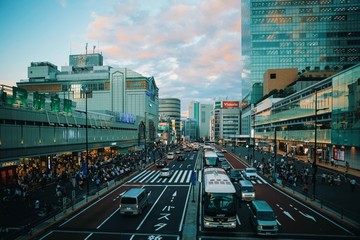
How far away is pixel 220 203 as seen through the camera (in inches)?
657

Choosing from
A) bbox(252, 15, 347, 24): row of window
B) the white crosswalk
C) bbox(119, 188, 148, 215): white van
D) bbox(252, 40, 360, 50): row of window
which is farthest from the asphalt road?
bbox(252, 15, 347, 24): row of window

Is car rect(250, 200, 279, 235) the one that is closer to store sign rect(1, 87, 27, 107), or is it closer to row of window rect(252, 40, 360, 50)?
store sign rect(1, 87, 27, 107)

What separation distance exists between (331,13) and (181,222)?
136 meters

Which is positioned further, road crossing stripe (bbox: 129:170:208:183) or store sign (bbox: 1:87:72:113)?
road crossing stripe (bbox: 129:170:208:183)

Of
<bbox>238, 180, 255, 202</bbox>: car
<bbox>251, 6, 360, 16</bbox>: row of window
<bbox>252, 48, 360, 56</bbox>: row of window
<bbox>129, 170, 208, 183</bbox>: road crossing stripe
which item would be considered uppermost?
<bbox>251, 6, 360, 16</bbox>: row of window

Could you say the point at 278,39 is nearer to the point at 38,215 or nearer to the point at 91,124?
the point at 91,124

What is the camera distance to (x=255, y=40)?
12631 centimetres

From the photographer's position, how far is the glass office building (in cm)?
11994

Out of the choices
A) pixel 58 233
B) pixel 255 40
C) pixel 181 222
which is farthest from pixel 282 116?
pixel 58 233

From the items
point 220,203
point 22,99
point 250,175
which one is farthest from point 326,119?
point 22,99

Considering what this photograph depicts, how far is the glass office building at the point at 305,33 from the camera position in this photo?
120 m

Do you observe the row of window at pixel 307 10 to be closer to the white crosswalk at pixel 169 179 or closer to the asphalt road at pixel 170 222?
the white crosswalk at pixel 169 179

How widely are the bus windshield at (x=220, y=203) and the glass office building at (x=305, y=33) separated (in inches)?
4740

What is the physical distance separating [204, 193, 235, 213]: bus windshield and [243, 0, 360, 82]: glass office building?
120 metres
